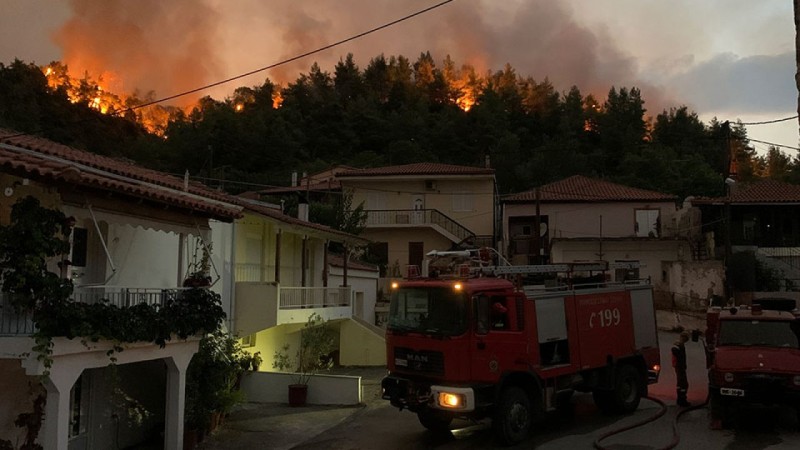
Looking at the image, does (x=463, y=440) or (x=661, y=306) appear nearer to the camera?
(x=463, y=440)

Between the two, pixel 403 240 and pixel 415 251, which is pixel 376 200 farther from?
pixel 415 251

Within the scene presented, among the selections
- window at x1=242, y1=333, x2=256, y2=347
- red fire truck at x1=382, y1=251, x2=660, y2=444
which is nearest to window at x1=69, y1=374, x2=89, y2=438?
red fire truck at x1=382, y1=251, x2=660, y2=444

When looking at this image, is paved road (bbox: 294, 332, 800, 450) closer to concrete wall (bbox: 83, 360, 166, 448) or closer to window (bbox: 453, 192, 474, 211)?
concrete wall (bbox: 83, 360, 166, 448)

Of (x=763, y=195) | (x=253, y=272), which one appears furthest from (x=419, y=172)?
(x=253, y=272)

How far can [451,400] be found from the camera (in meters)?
10.5

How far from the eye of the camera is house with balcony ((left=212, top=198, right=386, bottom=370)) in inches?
617

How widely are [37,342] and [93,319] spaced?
0.74 metres

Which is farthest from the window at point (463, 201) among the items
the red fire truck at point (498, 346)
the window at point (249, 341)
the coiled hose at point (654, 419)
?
the red fire truck at point (498, 346)

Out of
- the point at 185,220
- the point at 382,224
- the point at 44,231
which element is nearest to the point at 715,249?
the point at 382,224

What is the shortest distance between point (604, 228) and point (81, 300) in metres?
33.1

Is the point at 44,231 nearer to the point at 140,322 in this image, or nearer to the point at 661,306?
the point at 140,322

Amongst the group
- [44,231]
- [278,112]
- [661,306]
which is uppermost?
[278,112]

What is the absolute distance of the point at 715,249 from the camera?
114 feet

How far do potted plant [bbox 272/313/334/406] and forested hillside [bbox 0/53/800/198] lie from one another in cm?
2346
